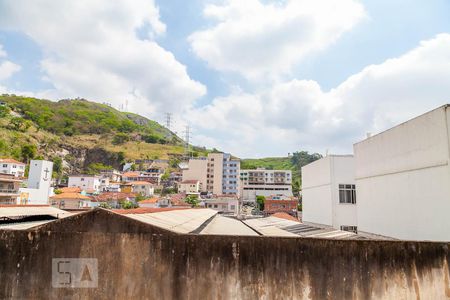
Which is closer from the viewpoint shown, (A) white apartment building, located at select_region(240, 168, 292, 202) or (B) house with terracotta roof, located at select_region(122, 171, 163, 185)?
(A) white apartment building, located at select_region(240, 168, 292, 202)

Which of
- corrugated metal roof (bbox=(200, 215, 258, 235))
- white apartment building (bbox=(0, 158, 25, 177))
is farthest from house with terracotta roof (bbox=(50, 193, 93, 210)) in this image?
corrugated metal roof (bbox=(200, 215, 258, 235))

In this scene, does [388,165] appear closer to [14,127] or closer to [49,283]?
[49,283]

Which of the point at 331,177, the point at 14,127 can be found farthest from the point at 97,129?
the point at 331,177

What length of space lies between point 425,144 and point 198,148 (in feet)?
474

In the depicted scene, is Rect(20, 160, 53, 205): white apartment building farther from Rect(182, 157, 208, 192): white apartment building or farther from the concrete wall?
the concrete wall

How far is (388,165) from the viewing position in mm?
11977

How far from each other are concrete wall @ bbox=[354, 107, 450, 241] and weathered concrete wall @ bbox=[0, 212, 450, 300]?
5.21 metres

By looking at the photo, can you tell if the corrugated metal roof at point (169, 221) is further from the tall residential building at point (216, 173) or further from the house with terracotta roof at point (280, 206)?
the tall residential building at point (216, 173)

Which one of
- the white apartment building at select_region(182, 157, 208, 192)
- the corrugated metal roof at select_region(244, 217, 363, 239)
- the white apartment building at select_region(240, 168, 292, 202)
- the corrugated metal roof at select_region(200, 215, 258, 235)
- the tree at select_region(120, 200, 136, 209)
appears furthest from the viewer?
the white apartment building at select_region(240, 168, 292, 202)

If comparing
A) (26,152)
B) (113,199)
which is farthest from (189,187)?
(26,152)

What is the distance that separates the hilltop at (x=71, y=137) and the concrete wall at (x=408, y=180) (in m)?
86.8

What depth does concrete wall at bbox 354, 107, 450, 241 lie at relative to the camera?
29.3 feet

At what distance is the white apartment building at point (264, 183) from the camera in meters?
85.9

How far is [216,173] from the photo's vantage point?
270 feet
